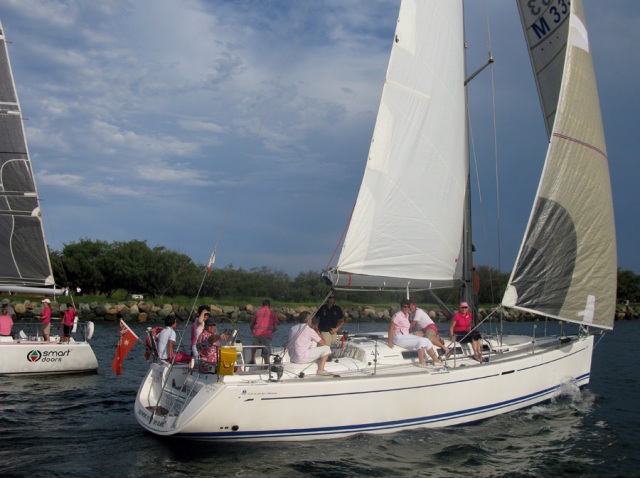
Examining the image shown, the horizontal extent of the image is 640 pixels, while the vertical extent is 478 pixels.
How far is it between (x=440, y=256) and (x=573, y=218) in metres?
2.82

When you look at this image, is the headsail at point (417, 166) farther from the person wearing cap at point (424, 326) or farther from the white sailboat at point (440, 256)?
the person wearing cap at point (424, 326)

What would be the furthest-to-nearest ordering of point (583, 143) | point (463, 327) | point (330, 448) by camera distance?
point (583, 143)
point (463, 327)
point (330, 448)

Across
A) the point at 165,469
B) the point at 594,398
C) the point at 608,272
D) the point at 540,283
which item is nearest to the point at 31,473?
the point at 165,469

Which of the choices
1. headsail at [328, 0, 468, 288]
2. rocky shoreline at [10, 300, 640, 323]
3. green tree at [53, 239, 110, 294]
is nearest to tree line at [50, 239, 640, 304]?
green tree at [53, 239, 110, 294]

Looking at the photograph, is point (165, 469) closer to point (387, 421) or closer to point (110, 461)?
point (110, 461)

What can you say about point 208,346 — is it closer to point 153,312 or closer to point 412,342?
point 412,342

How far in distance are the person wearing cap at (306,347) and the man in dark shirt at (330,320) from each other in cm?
142

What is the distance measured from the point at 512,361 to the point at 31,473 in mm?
8548

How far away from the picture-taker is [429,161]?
1311 centimetres

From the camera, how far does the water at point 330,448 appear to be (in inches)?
336

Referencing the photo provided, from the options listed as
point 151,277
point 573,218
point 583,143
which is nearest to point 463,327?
point 573,218

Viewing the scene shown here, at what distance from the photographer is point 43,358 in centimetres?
1653

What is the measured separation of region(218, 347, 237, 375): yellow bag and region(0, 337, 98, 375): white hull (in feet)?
31.8

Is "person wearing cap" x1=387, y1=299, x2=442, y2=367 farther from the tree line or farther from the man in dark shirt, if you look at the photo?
the tree line
